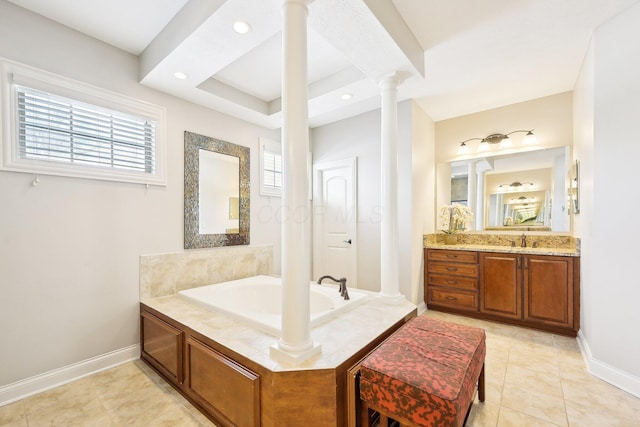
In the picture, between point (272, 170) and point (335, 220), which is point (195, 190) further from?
point (335, 220)

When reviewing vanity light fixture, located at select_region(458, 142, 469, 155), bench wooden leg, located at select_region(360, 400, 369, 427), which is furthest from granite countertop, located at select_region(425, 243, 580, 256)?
bench wooden leg, located at select_region(360, 400, 369, 427)

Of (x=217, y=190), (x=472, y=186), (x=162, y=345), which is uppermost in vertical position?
(x=472, y=186)

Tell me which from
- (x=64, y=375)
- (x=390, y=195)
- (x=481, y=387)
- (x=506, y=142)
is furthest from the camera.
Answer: (x=506, y=142)

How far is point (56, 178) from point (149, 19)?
4.61 feet

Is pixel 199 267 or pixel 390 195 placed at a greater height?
pixel 390 195

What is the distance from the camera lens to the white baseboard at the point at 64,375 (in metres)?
1.84

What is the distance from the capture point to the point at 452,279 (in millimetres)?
3361

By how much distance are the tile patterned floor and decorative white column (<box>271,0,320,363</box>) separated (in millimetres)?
893

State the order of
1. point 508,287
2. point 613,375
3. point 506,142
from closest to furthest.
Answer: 1. point 613,375
2. point 508,287
3. point 506,142

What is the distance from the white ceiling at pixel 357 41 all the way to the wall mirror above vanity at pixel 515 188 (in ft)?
2.84

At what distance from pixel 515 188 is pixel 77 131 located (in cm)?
468

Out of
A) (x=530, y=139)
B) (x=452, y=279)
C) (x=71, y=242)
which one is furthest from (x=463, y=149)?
(x=71, y=242)

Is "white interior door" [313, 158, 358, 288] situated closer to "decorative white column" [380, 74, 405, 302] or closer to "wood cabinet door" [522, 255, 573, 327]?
"decorative white column" [380, 74, 405, 302]

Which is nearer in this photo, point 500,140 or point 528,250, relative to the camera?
point 528,250
